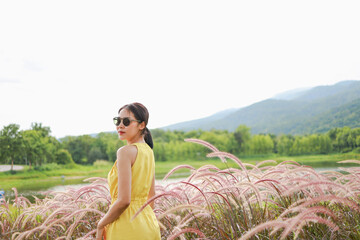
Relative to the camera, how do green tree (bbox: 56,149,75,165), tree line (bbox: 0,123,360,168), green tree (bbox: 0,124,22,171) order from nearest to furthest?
green tree (bbox: 0,124,22,171), tree line (bbox: 0,123,360,168), green tree (bbox: 56,149,75,165)

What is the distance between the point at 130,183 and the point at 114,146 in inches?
1217

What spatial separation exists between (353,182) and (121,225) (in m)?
2.42

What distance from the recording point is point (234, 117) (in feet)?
534

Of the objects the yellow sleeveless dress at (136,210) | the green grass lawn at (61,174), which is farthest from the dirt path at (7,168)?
the yellow sleeveless dress at (136,210)

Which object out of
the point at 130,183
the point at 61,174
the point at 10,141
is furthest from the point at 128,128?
the point at 61,174

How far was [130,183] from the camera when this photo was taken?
1819mm

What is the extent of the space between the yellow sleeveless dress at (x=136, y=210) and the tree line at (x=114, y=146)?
2039cm

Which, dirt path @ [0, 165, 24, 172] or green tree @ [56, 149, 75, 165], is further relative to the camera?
green tree @ [56, 149, 75, 165]

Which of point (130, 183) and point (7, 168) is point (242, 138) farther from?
point (130, 183)

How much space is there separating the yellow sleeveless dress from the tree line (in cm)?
2039

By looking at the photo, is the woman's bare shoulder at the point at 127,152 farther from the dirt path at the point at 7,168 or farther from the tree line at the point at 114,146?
the dirt path at the point at 7,168

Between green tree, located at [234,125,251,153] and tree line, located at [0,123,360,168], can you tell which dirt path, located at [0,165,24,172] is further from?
green tree, located at [234,125,251,153]

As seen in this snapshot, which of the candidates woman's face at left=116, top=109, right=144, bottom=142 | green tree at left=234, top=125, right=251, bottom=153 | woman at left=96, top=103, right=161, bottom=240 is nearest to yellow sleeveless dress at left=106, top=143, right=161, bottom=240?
woman at left=96, top=103, right=161, bottom=240

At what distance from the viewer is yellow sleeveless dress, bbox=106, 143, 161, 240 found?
1.95m
